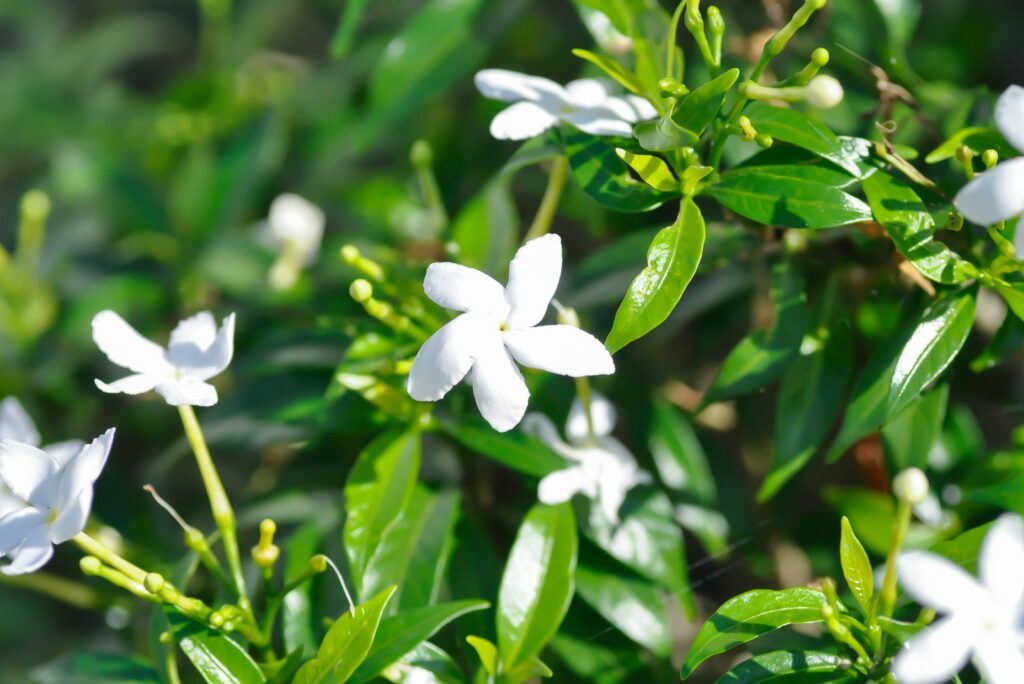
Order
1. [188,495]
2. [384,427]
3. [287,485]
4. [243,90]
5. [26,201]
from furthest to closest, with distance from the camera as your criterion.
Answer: [243,90] → [188,495] → [26,201] → [287,485] → [384,427]

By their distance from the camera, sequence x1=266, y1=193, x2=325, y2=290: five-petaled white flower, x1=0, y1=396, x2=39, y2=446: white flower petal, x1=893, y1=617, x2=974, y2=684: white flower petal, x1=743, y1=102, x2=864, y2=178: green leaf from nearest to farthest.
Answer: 1. x1=893, y1=617, x2=974, y2=684: white flower petal
2. x1=743, y1=102, x2=864, y2=178: green leaf
3. x1=0, y1=396, x2=39, y2=446: white flower petal
4. x1=266, y1=193, x2=325, y2=290: five-petaled white flower

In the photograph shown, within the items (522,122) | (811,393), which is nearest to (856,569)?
(811,393)

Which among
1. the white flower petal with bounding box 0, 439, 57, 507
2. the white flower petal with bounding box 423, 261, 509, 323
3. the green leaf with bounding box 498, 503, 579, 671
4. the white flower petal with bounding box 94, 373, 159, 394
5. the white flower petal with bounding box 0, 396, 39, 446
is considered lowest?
the white flower petal with bounding box 0, 396, 39, 446

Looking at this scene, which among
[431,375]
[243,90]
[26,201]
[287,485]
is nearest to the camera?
[431,375]

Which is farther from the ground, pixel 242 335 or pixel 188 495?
pixel 242 335

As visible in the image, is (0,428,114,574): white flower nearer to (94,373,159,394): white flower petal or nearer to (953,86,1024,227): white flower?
(94,373,159,394): white flower petal

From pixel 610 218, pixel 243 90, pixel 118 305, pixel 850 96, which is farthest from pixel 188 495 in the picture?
pixel 850 96

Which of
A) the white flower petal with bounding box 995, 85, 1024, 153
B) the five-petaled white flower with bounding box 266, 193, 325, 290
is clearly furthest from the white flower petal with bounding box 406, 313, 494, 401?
the five-petaled white flower with bounding box 266, 193, 325, 290

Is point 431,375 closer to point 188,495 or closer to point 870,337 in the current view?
point 870,337
